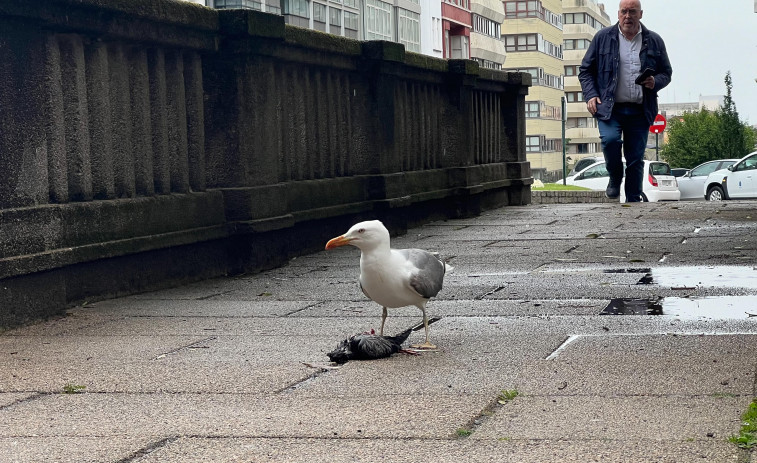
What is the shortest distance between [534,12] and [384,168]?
116 meters

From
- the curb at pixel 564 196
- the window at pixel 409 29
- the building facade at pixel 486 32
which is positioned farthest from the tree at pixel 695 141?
the curb at pixel 564 196

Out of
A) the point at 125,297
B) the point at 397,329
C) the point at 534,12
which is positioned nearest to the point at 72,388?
the point at 397,329

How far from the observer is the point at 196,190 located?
932 centimetres

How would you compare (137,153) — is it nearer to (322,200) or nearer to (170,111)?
(170,111)

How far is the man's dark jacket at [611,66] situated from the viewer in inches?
516

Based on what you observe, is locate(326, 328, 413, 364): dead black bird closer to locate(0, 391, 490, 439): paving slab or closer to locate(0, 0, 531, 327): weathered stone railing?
locate(0, 391, 490, 439): paving slab

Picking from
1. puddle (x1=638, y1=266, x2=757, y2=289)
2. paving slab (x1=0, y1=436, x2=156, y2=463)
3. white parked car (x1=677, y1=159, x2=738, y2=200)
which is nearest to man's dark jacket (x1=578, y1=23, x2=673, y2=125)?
puddle (x1=638, y1=266, x2=757, y2=289)

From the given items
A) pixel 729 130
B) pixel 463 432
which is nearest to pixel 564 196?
pixel 463 432

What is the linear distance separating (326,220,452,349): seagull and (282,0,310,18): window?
5295cm

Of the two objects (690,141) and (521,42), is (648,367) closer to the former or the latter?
(690,141)

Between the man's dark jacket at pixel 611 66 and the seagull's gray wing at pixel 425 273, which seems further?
the man's dark jacket at pixel 611 66

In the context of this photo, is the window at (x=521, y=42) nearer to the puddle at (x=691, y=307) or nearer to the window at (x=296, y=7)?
the window at (x=296, y=7)

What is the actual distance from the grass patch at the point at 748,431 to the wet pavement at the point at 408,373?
34 millimetres

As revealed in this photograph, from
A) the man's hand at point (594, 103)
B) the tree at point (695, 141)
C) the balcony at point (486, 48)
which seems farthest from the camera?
the balcony at point (486, 48)
